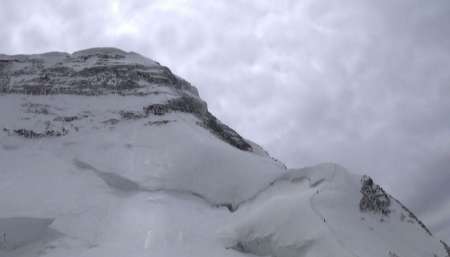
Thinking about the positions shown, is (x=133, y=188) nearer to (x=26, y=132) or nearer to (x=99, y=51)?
(x=26, y=132)

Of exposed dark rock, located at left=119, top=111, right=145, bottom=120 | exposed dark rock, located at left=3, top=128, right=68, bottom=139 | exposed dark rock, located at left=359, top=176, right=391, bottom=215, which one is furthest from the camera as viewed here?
exposed dark rock, located at left=119, top=111, right=145, bottom=120

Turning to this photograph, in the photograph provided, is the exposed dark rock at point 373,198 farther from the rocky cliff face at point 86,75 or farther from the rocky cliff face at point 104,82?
the rocky cliff face at point 86,75

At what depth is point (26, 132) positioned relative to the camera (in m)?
26.1

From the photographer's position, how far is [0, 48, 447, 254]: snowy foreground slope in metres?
14.8

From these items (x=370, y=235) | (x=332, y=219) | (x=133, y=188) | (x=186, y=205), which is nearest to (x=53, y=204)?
(x=133, y=188)

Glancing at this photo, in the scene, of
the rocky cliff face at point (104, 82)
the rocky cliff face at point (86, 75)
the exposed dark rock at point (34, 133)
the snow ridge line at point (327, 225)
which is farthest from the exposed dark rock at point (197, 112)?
the snow ridge line at point (327, 225)

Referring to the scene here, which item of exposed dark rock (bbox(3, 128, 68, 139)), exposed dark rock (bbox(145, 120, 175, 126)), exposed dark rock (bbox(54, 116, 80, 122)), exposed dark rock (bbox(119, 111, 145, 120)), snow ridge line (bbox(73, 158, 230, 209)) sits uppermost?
exposed dark rock (bbox(119, 111, 145, 120))

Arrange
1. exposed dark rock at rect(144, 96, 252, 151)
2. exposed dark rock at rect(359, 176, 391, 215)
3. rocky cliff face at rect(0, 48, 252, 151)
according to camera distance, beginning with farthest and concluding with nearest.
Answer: rocky cliff face at rect(0, 48, 252, 151) → exposed dark rock at rect(144, 96, 252, 151) → exposed dark rock at rect(359, 176, 391, 215)

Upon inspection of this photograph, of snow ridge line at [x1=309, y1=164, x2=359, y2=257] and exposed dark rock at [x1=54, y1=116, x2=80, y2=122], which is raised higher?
exposed dark rock at [x1=54, y1=116, x2=80, y2=122]

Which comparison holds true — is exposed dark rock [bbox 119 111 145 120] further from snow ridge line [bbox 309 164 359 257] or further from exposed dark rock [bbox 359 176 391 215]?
snow ridge line [bbox 309 164 359 257]

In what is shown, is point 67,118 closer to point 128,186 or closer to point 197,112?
point 197,112

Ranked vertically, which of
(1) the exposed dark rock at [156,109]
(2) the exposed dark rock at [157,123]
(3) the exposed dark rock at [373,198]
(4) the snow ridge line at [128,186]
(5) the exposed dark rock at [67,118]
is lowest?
(3) the exposed dark rock at [373,198]

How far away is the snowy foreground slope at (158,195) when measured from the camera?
583 inches

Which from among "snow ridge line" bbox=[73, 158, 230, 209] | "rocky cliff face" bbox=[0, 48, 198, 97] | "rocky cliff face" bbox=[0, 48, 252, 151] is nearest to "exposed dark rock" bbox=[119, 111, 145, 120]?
"rocky cliff face" bbox=[0, 48, 252, 151]
